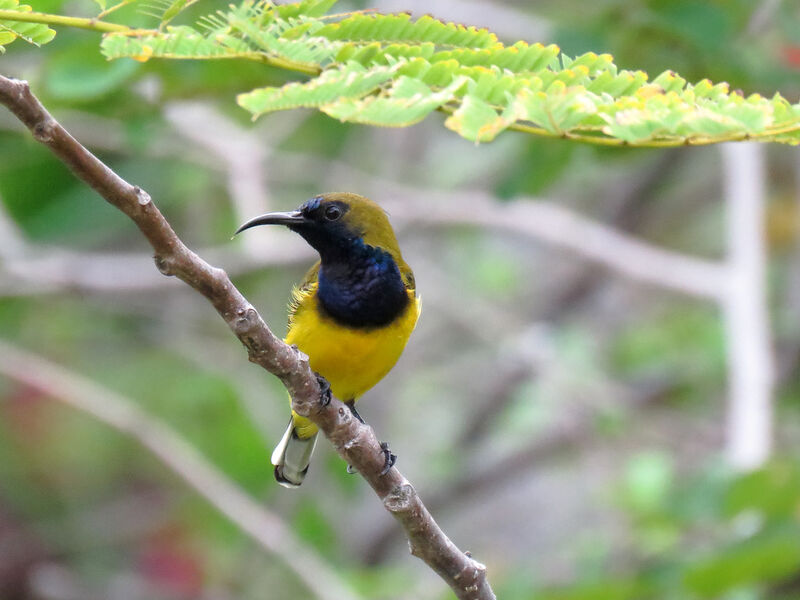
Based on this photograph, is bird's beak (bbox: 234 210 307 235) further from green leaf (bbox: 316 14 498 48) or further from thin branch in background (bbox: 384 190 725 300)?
thin branch in background (bbox: 384 190 725 300)

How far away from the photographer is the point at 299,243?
247 inches

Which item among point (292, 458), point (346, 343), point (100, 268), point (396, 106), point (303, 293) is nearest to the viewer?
point (396, 106)

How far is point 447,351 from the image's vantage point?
7949mm

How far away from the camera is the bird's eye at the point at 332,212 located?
315 centimetres

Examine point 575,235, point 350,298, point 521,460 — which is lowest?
point 350,298

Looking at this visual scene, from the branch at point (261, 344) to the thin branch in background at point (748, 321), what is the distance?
2094mm

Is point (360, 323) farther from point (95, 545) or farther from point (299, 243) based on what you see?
point (95, 545)

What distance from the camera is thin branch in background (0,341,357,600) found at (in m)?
4.97

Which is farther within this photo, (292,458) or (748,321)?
(748,321)

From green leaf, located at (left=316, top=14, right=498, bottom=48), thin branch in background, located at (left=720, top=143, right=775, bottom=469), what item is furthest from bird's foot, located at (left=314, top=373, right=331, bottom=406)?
thin branch in background, located at (left=720, top=143, right=775, bottom=469)

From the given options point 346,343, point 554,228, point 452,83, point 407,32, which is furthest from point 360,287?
point 554,228

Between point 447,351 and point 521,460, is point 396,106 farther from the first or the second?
point 447,351

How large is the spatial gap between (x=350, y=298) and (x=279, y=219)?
1.24ft

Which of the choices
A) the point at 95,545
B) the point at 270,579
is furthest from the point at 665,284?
the point at 95,545
